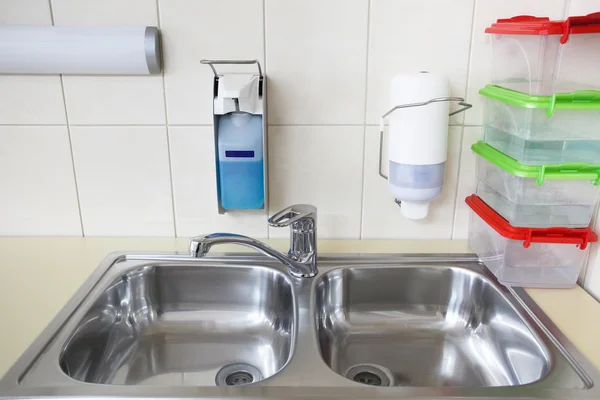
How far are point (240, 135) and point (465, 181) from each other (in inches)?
20.3

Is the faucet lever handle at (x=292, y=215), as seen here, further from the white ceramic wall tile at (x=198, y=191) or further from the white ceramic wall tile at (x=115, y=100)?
the white ceramic wall tile at (x=115, y=100)

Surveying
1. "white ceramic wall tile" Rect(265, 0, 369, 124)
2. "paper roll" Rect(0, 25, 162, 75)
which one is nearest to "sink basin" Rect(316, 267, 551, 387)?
"white ceramic wall tile" Rect(265, 0, 369, 124)

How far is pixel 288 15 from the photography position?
1.02 metres

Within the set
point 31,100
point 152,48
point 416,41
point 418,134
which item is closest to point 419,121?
point 418,134

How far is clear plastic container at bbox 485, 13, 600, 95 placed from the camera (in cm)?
94

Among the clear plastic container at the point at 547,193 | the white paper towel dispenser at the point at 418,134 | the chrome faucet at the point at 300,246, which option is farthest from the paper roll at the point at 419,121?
the chrome faucet at the point at 300,246

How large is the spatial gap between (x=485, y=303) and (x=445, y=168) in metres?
0.30

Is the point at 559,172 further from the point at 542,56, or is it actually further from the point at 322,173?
the point at 322,173

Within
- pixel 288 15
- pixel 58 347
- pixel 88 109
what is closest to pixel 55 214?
pixel 88 109

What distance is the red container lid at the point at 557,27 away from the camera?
2.70 feet

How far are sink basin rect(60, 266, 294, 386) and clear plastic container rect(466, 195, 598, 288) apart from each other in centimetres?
42

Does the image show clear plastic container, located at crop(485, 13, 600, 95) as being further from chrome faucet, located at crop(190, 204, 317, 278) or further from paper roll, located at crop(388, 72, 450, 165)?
chrome faucet, located at crop(190, 204, 317, 278)

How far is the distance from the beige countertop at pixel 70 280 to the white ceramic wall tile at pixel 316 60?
0.30 metres

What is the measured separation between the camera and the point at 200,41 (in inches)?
40.9
